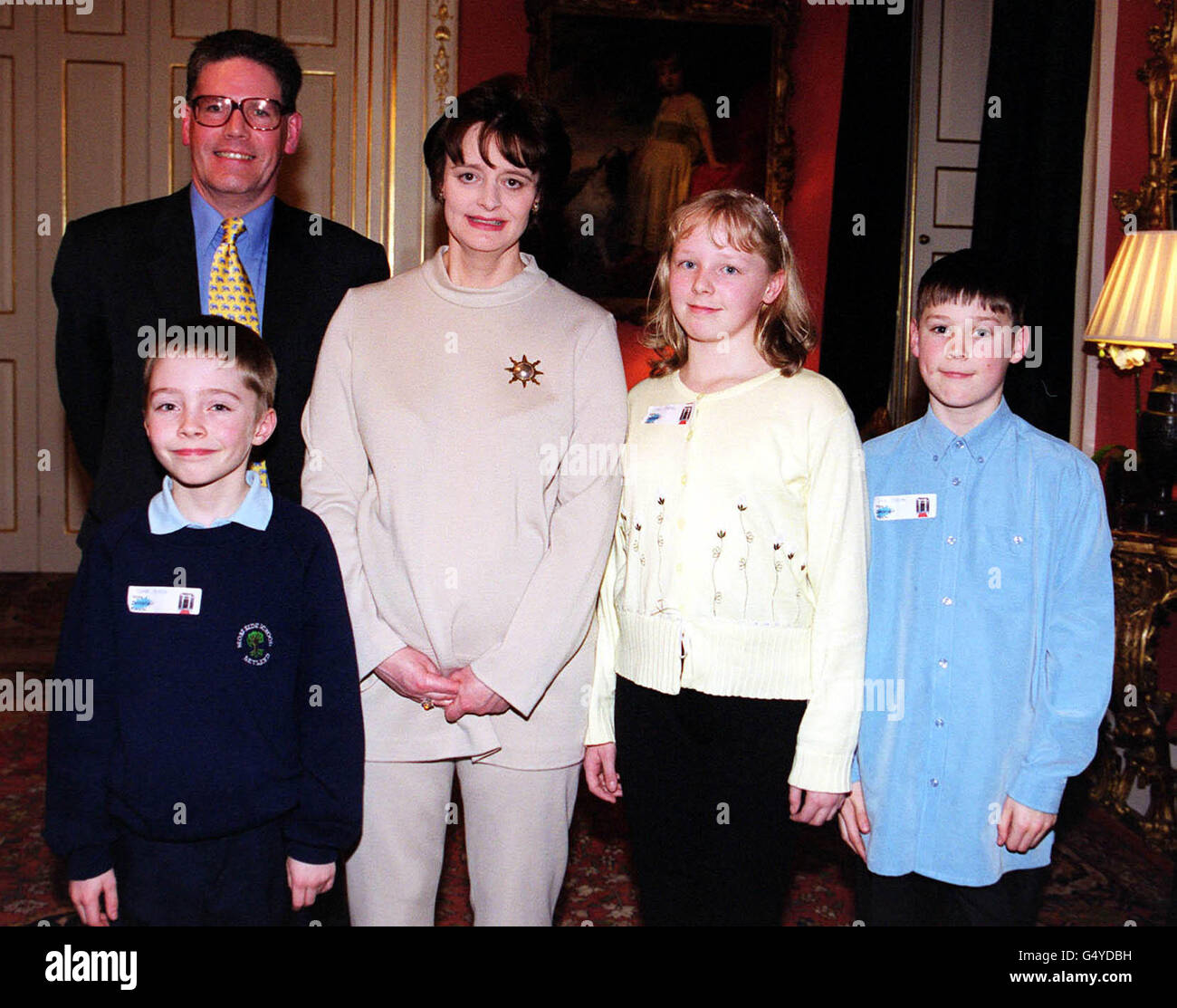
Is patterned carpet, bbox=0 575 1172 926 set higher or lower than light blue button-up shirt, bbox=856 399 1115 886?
lower

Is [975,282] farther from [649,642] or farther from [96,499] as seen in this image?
[96,499]

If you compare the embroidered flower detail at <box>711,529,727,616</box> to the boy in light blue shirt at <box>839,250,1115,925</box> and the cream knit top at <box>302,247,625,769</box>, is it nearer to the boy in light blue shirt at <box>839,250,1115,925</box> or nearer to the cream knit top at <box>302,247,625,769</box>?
the cream knit top at <box>302,247,625,769</box>

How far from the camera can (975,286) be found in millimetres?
1776

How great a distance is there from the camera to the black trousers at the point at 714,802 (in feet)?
5.54

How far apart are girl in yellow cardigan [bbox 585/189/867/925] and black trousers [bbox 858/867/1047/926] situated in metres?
0.20

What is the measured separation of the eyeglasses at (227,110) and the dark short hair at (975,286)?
1.16 meters

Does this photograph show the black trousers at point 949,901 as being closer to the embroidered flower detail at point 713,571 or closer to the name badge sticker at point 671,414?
the embroidered flower detail at point 713,571

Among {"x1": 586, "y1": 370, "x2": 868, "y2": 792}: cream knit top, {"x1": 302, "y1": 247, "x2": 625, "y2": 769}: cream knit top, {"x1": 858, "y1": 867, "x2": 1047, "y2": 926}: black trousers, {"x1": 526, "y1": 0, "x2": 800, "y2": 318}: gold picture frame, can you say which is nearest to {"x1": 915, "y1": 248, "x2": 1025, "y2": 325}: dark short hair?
{"x1": 586, "y1": 370, "x2": 868, "y2": 792}: cream knit top

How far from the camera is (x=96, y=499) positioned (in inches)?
75.6

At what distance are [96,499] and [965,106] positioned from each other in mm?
4809

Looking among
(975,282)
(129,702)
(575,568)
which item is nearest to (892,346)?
(975,282)

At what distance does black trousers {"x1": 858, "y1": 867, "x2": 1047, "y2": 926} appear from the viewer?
176cm

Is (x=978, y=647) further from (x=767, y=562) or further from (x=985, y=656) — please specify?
(x=767, y=562)

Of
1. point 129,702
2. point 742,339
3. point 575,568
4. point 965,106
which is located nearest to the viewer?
point 129,702
